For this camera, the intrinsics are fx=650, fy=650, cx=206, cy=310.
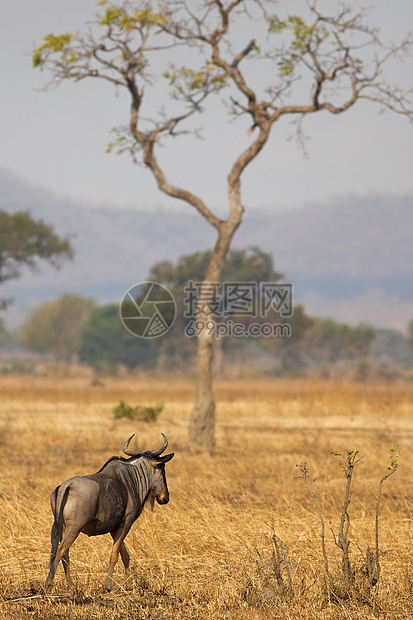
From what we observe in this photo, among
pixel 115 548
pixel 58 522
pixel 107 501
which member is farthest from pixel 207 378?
pixel 58 522

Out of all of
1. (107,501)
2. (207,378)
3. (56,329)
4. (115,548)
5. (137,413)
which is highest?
(56,329)

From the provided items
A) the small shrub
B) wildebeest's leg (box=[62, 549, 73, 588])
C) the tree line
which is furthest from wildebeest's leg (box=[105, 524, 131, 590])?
the tree line

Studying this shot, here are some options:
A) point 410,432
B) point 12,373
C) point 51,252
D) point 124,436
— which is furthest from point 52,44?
point 12,373

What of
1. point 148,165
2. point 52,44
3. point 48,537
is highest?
point 52,44

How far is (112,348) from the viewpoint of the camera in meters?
72.9

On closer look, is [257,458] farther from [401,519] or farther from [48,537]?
[48,537]

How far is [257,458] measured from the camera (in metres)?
12.3

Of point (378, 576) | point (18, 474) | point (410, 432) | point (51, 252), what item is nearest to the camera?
point (378, 576)

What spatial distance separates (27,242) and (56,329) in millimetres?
44481

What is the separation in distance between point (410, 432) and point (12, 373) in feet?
174

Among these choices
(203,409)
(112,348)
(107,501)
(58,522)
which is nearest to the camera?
(58,522)

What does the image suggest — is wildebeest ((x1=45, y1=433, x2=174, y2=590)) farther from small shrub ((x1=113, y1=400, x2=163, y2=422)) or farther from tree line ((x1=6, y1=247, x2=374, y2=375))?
tree line ((x1=6, y1=247, x2=374, y2=375))

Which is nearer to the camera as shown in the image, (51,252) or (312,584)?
(312,584)

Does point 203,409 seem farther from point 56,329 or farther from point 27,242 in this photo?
point 56,329
